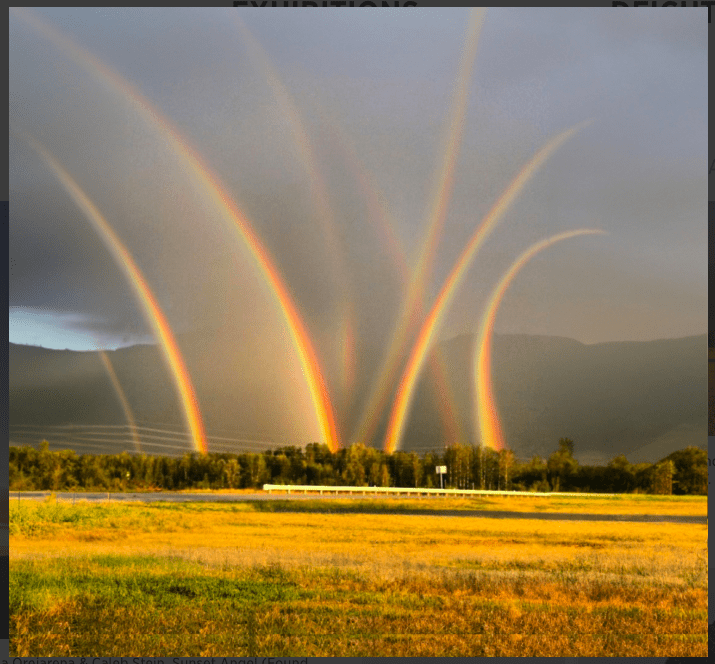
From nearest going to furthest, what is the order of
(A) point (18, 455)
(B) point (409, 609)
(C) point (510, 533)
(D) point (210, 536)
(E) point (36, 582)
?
(B) point (409, 609), (E) point (36, 582), (D) point (210, 536), (C) point (510, 533), (A) point (18, 455)

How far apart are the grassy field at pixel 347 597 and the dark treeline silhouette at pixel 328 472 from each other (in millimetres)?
57811

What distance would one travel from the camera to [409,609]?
1259 cm

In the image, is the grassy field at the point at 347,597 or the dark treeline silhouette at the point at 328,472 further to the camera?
the dark treeline silhouette at the point at 328,472

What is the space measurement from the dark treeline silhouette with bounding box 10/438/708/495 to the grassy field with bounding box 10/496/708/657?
57811 mm

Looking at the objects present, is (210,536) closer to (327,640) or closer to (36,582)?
(36,582)

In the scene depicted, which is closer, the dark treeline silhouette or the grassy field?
the grassy field

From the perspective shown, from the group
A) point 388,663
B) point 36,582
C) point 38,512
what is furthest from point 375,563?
point 38,512

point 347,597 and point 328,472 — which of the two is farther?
point 328,472

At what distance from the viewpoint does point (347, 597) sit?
44.2ft

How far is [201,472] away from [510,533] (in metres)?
63.5

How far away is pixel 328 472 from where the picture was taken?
289ft

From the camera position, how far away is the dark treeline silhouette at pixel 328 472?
8044 cm

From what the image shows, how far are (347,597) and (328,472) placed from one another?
2962 inches

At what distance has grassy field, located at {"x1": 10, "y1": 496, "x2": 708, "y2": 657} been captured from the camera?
1059 cm
